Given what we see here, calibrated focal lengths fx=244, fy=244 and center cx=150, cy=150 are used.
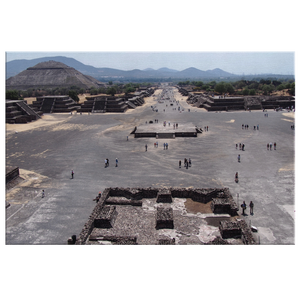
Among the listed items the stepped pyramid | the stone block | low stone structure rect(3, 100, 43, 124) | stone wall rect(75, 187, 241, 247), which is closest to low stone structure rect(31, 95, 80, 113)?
low stone structure rect(3, 100, 43, 124)

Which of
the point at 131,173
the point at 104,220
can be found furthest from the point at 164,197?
the point at 131,173

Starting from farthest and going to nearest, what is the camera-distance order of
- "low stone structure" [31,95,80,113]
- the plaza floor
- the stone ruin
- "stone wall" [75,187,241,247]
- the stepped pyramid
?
the stepped pyramid → "low stone structure" [31,95,80,113] → the plaza floor → "stone wall" [75,187,241,247] → the stone ruin

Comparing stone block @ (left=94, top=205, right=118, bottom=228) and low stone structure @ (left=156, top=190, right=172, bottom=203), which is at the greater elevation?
low stone structure @ (left=156, top=190, right=172, bottom=203)

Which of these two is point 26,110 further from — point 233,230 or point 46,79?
point 46,79

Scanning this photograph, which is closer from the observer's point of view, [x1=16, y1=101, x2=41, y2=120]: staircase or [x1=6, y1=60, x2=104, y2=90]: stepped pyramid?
[x1=16, y1=101, x2=41, y2=120]: staircase

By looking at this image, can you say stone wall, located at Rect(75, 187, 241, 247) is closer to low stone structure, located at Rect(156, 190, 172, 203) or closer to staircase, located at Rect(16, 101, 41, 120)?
low stone structure, located at Rect(156, 190, 172, 203)

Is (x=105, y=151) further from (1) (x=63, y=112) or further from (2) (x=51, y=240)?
(1) (x=63, y=112)

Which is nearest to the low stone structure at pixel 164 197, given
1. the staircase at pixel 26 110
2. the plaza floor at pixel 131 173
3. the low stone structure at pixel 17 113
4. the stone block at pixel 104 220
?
the plaza floor at pixel 131 173

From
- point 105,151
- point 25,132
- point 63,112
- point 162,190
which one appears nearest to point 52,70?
point 63,112
